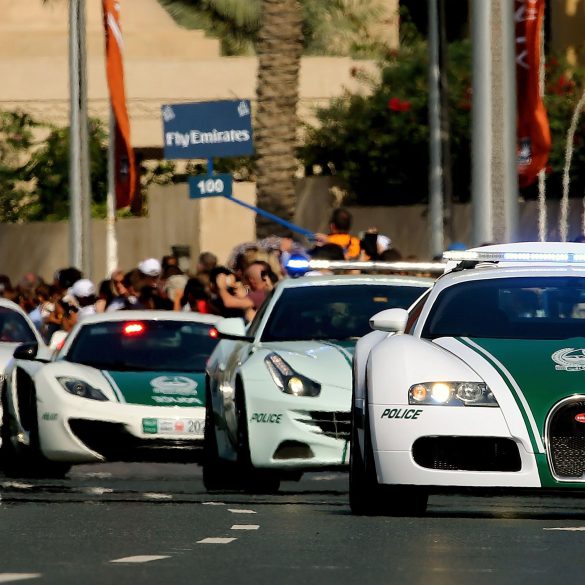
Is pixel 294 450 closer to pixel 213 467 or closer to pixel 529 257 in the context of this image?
pixel 213 467

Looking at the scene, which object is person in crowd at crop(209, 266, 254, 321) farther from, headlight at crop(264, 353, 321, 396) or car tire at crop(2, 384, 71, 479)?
headlight at crop(264, 353, 321, 396)

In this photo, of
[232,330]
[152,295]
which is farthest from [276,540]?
[152,295]

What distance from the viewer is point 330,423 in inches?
591

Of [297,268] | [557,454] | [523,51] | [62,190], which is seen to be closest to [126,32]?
[62,190]

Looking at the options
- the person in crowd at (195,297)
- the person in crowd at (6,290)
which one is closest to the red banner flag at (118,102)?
the person in crowd at (6,290)

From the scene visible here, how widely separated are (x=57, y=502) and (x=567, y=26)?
34.3m

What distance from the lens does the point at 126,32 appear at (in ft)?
181

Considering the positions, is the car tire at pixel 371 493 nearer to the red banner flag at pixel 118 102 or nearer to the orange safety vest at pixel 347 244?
the orange safety vest at pixel 347 244

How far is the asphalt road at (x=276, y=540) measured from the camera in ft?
31.3

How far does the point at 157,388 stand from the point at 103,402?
41 centimetres

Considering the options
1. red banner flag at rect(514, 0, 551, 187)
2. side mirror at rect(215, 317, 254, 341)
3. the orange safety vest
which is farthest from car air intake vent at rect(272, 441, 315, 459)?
red banner flag at rect(514, 0, 551, 187)

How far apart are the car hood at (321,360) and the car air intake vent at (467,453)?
2.86 meters

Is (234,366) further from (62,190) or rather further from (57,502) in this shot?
(62,190)

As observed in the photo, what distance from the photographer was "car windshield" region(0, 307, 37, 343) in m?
21.0
